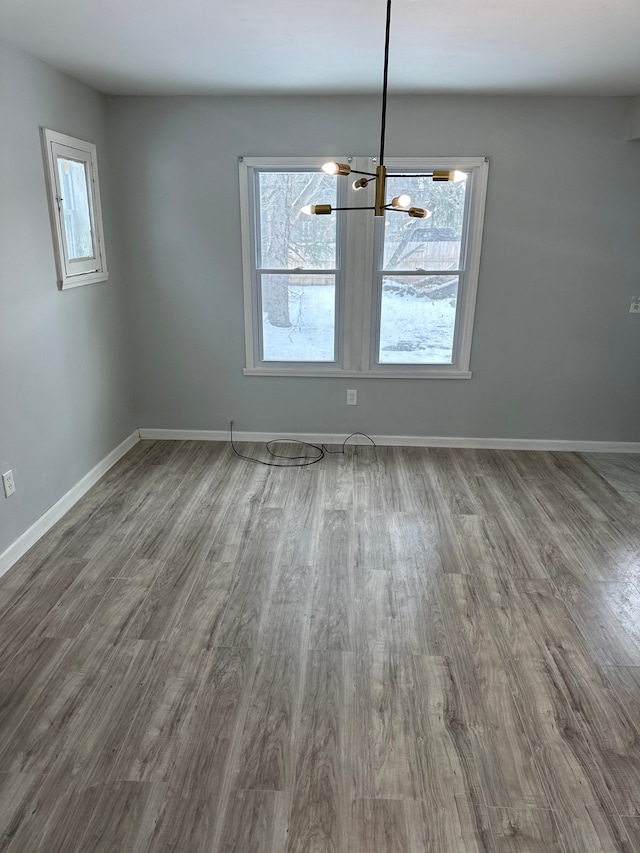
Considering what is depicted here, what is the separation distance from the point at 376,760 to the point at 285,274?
11.0 feet

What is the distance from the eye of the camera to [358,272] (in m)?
4.32

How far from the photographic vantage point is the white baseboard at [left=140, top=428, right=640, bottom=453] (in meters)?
4.65

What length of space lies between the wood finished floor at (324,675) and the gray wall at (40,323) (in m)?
0.36

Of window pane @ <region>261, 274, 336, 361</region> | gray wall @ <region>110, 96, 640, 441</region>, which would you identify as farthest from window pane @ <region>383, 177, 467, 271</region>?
window pane @ <region>261, 274, 336, 361</region>

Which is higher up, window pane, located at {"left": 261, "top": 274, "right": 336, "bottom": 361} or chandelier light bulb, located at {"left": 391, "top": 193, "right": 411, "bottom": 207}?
chandelier light bulb, located at {"left": 391, "top": 193, "right": 411, "bottom": 207}

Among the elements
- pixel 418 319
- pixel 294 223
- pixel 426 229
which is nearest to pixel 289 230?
pixel 294 223

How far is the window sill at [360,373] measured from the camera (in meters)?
4.52

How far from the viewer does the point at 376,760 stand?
77.0 inches

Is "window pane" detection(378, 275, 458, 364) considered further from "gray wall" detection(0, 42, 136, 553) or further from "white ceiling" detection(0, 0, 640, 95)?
"gray wall" detection(0, 42, 136, 553)

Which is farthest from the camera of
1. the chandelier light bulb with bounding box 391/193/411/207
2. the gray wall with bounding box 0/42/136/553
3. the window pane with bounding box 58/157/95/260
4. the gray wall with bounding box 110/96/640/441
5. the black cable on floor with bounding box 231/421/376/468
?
the black cable on floor with bounding box 231/421/376/468

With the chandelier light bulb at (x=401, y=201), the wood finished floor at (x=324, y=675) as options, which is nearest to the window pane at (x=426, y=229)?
the wood finished floor at (x=324, y=675)

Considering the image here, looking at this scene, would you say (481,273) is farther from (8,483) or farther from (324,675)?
(8,483)

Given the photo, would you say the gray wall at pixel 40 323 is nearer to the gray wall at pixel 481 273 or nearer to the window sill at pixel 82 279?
the window sill at pixel 82 279

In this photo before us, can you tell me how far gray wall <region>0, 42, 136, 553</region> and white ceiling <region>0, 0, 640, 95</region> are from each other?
0.80 feet
